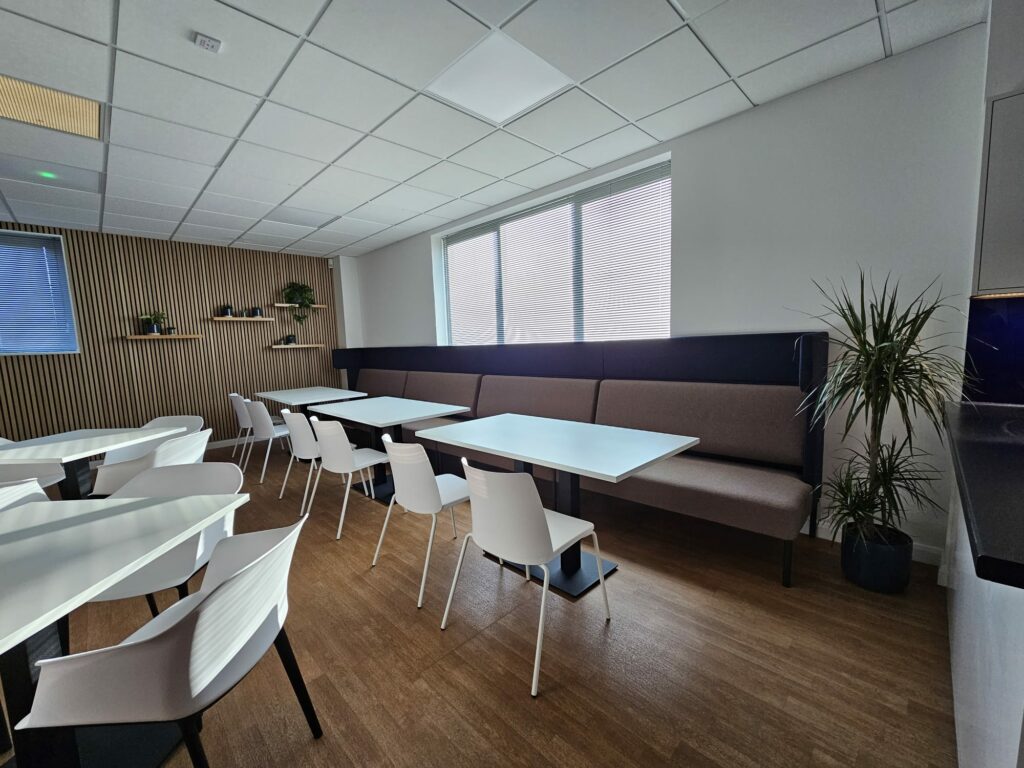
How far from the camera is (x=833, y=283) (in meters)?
2.62

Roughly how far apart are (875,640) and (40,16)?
4.52m

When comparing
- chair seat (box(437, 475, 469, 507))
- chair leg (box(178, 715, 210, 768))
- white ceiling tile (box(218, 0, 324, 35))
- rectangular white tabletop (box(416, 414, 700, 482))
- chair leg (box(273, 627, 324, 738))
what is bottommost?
chair leg (box(273, 627, 324, 738))

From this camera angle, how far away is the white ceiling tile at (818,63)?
2.16 metres

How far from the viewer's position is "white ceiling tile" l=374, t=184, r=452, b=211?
403cm

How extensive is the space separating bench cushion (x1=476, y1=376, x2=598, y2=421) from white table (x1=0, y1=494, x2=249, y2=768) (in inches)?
109

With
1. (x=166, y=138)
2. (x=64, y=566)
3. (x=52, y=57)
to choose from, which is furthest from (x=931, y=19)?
(x=166, y=138)

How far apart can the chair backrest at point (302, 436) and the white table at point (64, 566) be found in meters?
1.89

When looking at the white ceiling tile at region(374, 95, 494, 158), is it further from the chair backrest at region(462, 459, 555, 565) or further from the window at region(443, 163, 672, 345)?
the chair backrest at region(462, 459, 555, 565)

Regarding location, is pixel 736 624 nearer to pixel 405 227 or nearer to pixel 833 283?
pixel 833 283

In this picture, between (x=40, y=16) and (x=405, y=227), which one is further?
(x=405, y=227)

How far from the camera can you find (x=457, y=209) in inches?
186

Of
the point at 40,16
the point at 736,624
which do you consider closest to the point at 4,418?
the point at 40,16

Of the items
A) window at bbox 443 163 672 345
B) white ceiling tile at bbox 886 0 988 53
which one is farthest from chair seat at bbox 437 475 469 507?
white ceiling tile at bbox 886 0 988 53

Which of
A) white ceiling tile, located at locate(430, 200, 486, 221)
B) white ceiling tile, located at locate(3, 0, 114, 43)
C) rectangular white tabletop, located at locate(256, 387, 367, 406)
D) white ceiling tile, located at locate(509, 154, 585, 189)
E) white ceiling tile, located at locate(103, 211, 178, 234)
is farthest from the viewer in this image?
rectangular white tabletop, located at locate(256, 387, 367, 406)
